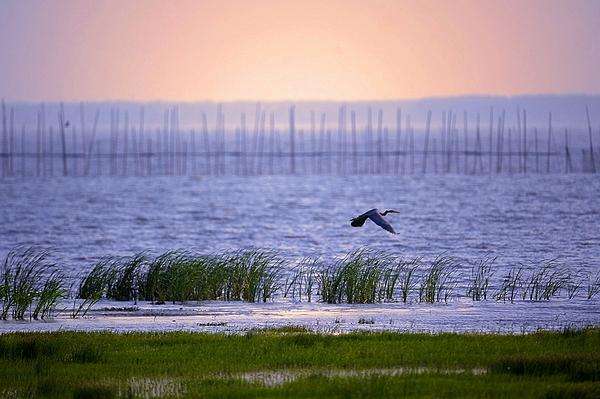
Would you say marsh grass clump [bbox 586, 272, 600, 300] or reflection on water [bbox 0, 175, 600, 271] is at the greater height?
reflection on water [bbox 0, 175, 600, 271]

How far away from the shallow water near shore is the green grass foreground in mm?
2513

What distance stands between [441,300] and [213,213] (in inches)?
2048

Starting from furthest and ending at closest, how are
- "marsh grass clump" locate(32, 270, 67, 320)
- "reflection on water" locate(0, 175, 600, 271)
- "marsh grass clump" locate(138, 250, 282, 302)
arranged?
"reflection on water" locate(0, 175, 600, 271), "marsh grass clump" locate(138, 250, 282, 302), "marsh grass clump" locate(32, 270, 67, 320)

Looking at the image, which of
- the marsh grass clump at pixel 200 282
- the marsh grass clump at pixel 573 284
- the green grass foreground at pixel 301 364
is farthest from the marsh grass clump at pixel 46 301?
the marsh grass clump at pixel 573 284

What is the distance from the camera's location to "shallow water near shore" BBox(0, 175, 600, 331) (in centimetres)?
2309

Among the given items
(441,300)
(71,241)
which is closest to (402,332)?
(441,300)

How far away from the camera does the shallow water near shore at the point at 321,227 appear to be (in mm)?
23094

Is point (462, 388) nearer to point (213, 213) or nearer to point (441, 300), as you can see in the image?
point (441, 300)

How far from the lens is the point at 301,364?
1658 cm

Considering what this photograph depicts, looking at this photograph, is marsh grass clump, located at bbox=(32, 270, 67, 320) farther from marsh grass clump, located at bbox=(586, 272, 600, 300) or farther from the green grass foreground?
marsh grass clump, located at bbox=(586, 272, 600, 300)

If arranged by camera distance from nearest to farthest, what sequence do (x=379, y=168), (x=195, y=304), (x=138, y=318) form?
(x=138, y=318), (x=195, y=304), (x=379, y=168)

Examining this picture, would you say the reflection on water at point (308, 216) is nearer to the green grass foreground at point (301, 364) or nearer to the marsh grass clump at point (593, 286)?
the marsh grass clump at point (593, 286)

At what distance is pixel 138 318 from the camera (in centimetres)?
2277

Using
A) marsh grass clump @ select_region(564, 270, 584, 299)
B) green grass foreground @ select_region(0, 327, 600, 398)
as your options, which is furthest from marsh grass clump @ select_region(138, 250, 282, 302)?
marsh grass clump @ select_region(564, 270, 584, 299)
